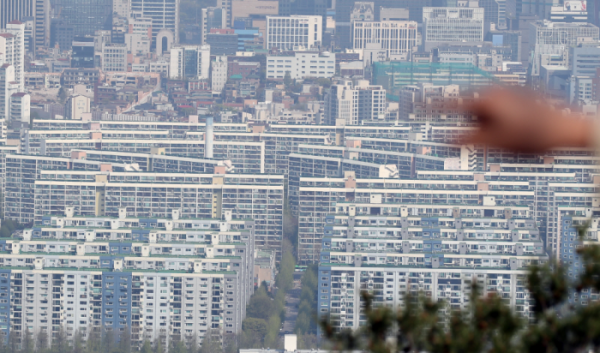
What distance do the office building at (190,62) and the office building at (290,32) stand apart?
551 centimetres

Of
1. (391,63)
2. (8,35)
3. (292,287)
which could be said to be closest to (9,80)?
(8,35)

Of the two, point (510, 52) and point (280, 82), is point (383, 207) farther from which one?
point (510, 52)

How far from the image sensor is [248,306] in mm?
13609

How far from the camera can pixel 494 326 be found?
4.55m

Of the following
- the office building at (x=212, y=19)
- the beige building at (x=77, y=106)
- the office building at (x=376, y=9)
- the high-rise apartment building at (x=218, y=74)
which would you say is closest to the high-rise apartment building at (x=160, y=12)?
the office building at (x=212, y=19)

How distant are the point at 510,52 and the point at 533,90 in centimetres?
2854

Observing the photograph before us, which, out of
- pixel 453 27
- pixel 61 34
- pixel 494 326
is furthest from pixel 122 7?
pixel 494 326

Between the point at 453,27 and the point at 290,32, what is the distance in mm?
4913

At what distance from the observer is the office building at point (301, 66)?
34562 millimetres

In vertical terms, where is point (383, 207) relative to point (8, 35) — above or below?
below

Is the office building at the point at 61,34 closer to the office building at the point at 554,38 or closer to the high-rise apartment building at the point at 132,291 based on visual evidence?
the office building at the point at 554,38

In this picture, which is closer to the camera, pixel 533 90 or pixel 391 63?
pixel 533 90

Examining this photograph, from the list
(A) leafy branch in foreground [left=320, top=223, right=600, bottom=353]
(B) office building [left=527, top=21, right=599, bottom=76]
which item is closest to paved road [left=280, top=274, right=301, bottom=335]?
(A) leafy branch in foreground [left=320, top=223, right=600, bottom=353]

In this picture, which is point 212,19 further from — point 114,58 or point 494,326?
point 494,326
